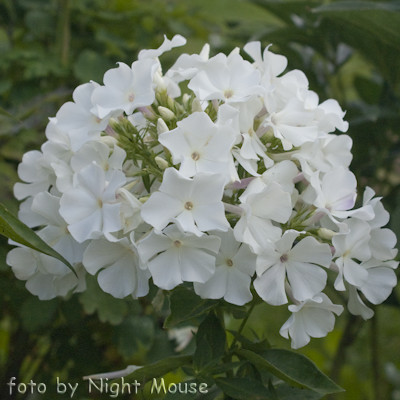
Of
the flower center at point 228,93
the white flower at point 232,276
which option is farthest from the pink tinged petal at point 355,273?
the flower center at point 228,93

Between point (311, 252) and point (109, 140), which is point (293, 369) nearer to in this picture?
point (311, 252)

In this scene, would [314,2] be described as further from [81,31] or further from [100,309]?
[100,309]

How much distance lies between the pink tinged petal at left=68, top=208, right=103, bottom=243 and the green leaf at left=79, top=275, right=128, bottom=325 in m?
0.22

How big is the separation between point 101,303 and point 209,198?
1.05ft

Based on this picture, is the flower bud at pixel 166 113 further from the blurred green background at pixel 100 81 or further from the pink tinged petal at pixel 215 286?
the blurred green background at pixel 100 81

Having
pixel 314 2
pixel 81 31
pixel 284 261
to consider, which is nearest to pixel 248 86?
pixel 284 261

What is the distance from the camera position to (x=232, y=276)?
41 centimetres

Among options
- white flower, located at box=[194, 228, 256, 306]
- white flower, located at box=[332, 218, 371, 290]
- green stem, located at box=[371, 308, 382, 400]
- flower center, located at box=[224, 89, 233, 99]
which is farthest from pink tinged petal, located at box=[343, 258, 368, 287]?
green stem, located at box=[371, 308, 382, 400]

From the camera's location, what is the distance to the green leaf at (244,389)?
418mm

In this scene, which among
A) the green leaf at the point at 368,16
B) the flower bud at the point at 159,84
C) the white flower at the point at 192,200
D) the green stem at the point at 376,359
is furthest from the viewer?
the green stem at the point at 376,359

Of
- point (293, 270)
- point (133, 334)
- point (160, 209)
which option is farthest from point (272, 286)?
point (133, 334)

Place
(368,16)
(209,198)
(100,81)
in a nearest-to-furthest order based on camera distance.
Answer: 1. (209,198)
2. (368,16)
3. (100,81)

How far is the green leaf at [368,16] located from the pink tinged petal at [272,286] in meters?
0.38

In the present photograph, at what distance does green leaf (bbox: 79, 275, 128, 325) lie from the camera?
1.98ft
